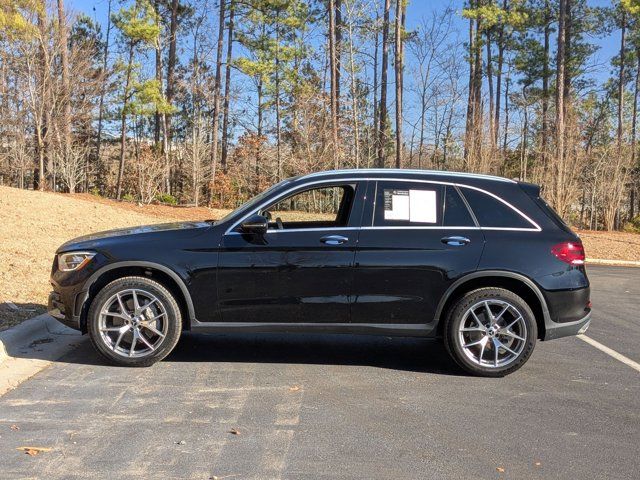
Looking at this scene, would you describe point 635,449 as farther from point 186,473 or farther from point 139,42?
point 139,42

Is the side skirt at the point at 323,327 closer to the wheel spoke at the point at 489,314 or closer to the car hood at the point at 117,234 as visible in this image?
the wheel spoke at the point at 489,314

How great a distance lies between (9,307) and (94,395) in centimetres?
298

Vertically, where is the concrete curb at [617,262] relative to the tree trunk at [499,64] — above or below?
below

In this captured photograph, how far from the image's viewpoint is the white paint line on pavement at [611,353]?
607 cm

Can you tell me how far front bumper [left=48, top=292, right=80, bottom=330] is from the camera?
18.2ft

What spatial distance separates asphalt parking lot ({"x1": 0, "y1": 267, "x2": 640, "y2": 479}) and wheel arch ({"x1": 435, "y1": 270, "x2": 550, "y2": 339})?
1.75 ft

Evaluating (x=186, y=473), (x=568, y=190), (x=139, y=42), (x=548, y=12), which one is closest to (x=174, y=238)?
(x=186, y=473)

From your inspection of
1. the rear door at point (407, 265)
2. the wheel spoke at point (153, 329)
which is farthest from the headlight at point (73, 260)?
the rear door at point (407, 265)

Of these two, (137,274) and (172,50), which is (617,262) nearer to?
(137,274)

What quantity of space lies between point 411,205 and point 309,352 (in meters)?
1.81

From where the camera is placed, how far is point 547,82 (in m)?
39.4

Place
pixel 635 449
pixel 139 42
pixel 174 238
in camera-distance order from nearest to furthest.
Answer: pixel 635 449
pixel 174 238
pixel 139 42

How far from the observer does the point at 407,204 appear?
18.5ft

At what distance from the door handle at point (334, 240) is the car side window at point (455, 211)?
918 mm
